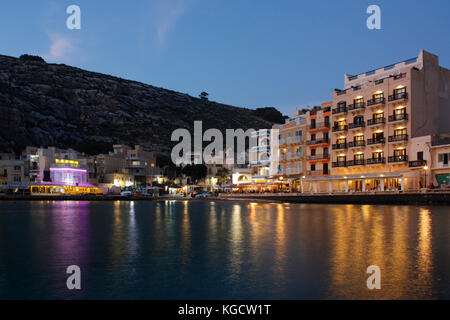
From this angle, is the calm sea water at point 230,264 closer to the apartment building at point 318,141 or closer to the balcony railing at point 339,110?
the balcony railing at point 339,110

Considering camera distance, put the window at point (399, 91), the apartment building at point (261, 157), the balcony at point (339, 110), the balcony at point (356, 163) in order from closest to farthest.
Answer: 1. the window at point (399, 91)
2. the balcony at point (356, 163)
3. the balcony at point (339, 110)
4. the apartment building at point (261, 157)

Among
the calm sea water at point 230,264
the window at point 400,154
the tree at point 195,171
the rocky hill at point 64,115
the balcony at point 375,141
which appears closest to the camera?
the calm sea water at point 230,264

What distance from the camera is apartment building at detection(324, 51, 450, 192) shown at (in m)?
60.5

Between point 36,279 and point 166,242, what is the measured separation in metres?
8.08

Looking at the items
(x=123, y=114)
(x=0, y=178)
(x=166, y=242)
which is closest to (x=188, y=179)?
(x=0, y=178)

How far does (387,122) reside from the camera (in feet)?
208

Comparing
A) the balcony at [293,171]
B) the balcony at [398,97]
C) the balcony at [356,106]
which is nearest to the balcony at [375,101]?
the balcony at [398,97]

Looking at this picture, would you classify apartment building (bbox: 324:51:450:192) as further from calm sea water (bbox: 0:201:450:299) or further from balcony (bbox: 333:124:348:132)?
calm sea water (bbox: 0:201:450:299)

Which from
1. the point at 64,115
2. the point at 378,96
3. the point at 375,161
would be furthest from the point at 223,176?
the point at 64,115

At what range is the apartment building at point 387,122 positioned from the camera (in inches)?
2382

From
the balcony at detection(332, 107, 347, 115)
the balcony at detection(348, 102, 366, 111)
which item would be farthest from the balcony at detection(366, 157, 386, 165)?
the balcony at detection(332, 107, 347, 115)

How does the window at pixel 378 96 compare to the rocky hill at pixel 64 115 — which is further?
the rocky hill at pixel 64 115

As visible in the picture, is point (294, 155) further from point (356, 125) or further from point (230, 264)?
point (230, 264)

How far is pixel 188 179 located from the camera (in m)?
121
